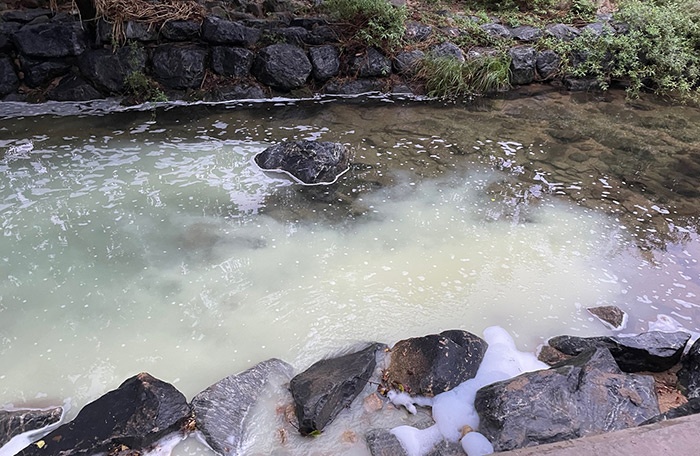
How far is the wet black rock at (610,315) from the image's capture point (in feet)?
10.9

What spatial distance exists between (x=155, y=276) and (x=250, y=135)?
284 cm

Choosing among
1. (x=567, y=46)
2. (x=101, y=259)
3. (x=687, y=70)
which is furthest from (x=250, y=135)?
(x=687, y=70)

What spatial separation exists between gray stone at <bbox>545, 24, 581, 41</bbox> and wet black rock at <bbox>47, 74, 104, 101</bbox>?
7.35 metres

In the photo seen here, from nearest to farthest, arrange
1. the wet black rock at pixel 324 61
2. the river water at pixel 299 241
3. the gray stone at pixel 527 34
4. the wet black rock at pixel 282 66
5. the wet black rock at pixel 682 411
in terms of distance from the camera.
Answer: the wet black rock at pixel 682 411 → the river water at pixel 299 241 → the wet black rock at pixel 282 66 → the wet black rock at pixel 324 61 → the gray stone at pixel 527 34

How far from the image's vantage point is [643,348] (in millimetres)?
2943

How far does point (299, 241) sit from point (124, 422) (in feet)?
6.64

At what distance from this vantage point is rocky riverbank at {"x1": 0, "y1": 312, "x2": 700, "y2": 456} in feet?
7.84

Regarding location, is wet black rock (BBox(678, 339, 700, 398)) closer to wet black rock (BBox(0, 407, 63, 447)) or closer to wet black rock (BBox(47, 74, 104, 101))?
wet black rock (BBox(0, 407, 63, 447))

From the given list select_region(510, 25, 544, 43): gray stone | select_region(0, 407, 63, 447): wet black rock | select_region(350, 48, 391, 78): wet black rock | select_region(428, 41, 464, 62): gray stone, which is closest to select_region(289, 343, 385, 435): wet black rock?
select_region(0, 407, 63, 447): wet black rock

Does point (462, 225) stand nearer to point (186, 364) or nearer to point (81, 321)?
point (186, 364)

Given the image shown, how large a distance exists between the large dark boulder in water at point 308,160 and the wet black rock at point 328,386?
245cm

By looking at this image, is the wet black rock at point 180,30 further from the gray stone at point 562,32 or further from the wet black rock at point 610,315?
the wet black rock at point 610,315

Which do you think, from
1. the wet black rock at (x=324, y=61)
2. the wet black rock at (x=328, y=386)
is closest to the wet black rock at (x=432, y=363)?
the wet black rock at (x=328, y=386)

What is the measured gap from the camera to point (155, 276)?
358cm
